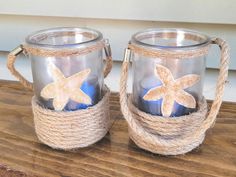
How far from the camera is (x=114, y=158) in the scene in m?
0.46

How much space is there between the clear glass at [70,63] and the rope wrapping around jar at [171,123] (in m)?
0.06

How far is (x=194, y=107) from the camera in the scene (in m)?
0.46

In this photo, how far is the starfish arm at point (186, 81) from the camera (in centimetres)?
44

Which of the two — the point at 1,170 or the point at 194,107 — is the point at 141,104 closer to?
the point at 194,107

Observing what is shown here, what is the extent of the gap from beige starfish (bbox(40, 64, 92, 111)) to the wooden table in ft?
0.27

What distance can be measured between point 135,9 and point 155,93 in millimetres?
276

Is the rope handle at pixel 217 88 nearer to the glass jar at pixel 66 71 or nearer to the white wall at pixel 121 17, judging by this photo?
the glass jar at pixel 66 71

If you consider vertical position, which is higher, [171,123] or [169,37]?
[169,37]

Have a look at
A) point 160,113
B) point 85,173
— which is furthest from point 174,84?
point 85,173

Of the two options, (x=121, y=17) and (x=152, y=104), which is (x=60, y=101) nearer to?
(x=152, y=104)

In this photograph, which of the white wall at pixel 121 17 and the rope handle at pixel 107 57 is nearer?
the rope handle at pixel 107 57

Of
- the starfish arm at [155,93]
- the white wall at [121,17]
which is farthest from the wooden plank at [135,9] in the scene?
the starfish arm at [155,93]

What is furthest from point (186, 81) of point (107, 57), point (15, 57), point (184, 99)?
point (15, 57)

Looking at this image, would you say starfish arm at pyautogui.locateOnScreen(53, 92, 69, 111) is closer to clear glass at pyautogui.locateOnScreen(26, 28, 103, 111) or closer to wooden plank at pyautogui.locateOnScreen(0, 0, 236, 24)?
clear glass at pyautogui.locateOnScreen(26, 28, 103, 111)
